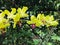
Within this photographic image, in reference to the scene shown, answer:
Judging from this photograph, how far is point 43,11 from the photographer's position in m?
2.30

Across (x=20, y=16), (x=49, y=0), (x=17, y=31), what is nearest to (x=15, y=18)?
(x=20, y=16)

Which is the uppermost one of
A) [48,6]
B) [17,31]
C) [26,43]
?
[48,6]

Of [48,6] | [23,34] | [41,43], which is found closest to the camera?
[41,43]

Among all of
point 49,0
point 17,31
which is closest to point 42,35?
point 17,31

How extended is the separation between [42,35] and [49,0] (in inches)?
14.5

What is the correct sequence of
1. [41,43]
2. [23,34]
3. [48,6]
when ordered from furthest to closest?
1. [48,6]
2. [23,34]
3. [41,43]

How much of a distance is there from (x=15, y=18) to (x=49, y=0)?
2.01ft

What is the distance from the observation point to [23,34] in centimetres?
214

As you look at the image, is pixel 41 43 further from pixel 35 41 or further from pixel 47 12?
pixel 47 12

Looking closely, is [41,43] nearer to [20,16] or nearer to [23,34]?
[23,34]

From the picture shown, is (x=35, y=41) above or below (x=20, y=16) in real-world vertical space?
below

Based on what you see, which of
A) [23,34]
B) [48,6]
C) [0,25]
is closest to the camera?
[0,25]

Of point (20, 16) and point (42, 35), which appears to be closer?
point (20, 16)

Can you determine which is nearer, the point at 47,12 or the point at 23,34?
the point at 23,34
